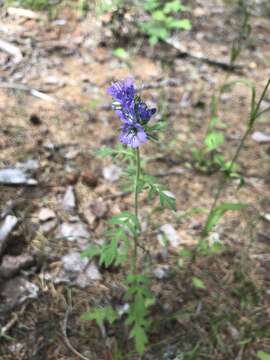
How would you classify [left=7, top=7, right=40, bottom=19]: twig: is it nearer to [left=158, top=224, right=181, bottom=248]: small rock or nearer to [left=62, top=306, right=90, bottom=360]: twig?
[left=158, top=224, right=181, bottom=248]: small rock

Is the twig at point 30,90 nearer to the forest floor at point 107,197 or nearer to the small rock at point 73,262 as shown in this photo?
the forest floor at point 107,197

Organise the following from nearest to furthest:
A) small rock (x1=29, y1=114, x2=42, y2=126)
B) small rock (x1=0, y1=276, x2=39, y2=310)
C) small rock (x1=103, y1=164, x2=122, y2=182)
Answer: small rock (x1=0, y1=276, x2=39, y2=310)
small rock (x1=103, y1=164, x2=122, y2=182)
small rock (x1=29, y1=114, x2=42, y2=126)

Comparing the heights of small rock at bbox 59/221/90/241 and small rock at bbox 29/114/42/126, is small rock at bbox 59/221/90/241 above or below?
below

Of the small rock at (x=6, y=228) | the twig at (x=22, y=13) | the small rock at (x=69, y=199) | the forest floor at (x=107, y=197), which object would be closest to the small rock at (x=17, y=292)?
the forest floor at (x=107, y=197)

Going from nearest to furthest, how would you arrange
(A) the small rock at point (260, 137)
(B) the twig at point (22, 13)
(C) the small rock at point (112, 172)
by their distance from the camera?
(C) the small rock at point (112, 172), (A) the small rock at point (260, 137), (B) the twig at point (22, 13)

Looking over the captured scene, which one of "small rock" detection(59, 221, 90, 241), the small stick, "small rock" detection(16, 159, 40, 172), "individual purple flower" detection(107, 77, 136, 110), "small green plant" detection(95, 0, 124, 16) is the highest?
"individual purple flower" detection(107, 77, 136, 110)

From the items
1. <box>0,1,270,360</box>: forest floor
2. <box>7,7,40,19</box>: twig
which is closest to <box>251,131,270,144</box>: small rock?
<box>0,1,270,360</box>: forest floor
